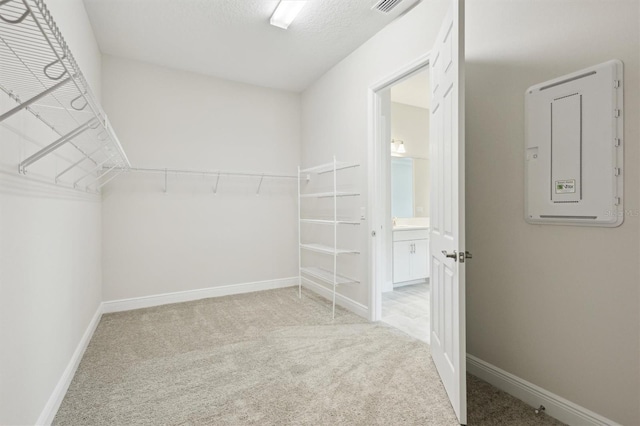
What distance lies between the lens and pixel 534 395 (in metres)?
1.84

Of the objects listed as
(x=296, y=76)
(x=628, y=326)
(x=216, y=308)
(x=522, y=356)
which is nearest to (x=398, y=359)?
(x=522, y=356)

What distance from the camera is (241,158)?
4297mm

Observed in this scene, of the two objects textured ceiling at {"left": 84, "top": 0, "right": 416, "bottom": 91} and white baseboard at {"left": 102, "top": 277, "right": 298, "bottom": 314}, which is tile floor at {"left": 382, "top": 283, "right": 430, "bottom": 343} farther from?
textured ceiling at {"left": 84, "top": 0, "right": 416, "bottom": 91}

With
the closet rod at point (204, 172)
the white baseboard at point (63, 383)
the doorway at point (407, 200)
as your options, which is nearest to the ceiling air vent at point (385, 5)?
the doorway at point (407, 200)

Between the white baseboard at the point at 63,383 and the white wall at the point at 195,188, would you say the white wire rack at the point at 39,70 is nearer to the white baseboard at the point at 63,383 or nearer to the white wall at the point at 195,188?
the white baseboard at the point at 63,383

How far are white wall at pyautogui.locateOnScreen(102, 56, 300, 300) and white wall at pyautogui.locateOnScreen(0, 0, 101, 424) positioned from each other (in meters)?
1.08

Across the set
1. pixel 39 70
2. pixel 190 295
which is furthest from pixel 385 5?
pixel 190 295

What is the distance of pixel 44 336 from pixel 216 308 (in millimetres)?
2018

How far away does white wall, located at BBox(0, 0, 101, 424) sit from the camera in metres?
1.30

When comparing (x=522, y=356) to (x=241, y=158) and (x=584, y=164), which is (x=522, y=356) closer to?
(x=584, y=164)

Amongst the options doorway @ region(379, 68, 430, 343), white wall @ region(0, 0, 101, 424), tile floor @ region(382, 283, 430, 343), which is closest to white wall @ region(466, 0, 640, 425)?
tile floor @ region(382, 283, 430, 343)

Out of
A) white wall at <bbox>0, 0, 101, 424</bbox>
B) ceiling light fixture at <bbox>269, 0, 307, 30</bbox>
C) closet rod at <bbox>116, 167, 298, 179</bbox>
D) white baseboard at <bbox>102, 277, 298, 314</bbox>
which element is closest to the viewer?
white wall at <bbox>0, 0, 101, 424</bbox>

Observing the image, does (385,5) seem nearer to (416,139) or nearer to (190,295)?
(416,139)

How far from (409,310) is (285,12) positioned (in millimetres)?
3266
